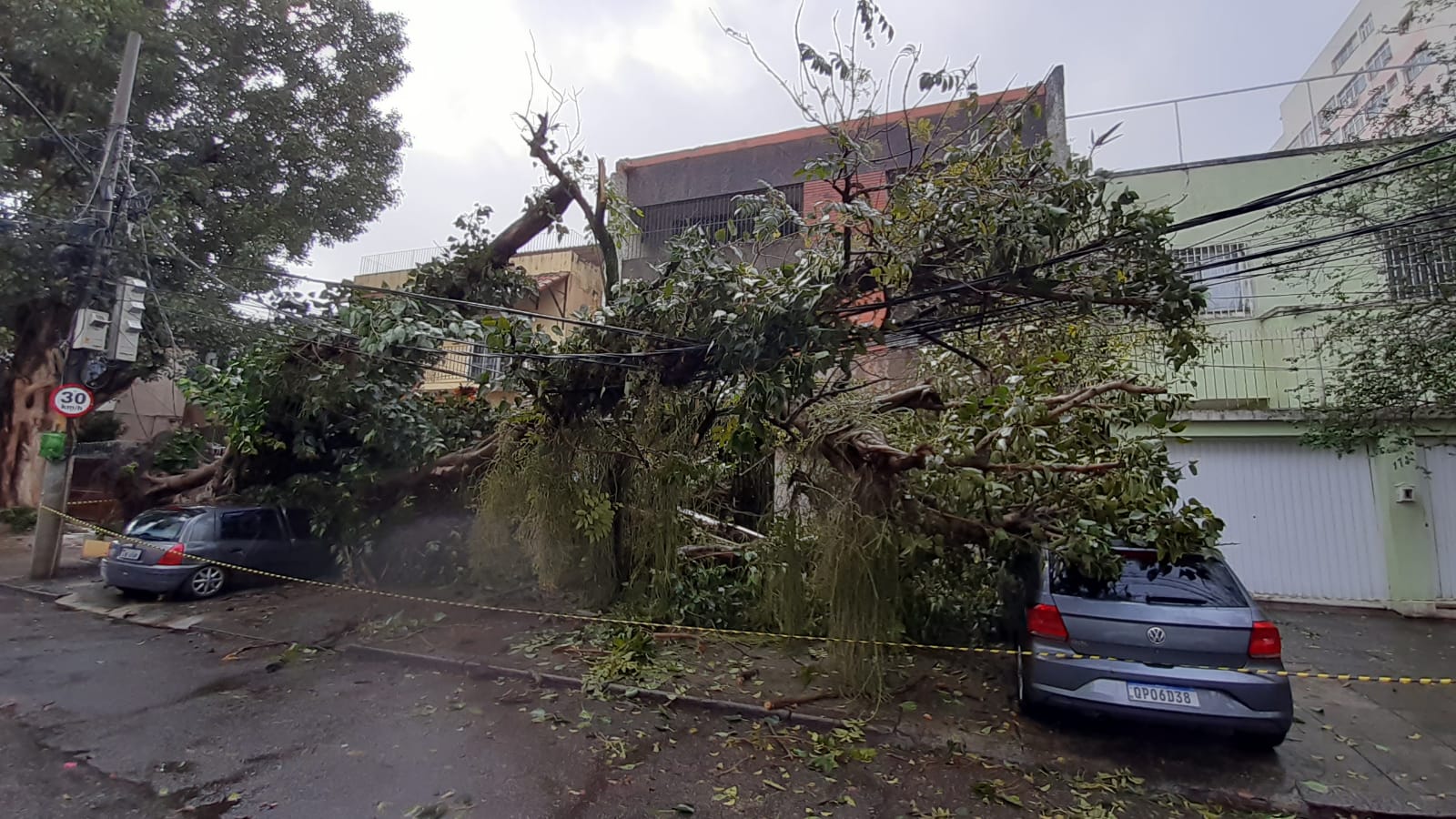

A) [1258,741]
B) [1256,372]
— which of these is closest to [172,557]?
[1258,741]

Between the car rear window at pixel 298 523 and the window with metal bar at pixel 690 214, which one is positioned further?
the window with metal bar at pixel 690 214

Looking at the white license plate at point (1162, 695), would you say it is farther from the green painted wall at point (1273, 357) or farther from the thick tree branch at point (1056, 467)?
the green painted wall at point (1273, 357)

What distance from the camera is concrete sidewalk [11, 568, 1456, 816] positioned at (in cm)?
446

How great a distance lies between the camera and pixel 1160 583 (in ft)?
16.2

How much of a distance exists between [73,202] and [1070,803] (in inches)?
631

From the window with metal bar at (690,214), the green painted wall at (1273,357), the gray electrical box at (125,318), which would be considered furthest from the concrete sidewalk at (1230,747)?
the window with metal bar at (690,214)

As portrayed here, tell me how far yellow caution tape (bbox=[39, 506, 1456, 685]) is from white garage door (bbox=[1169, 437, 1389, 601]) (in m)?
3.21

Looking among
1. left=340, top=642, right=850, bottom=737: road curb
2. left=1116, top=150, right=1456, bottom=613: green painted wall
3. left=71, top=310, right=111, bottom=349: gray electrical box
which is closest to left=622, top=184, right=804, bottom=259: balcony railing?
left=1116, top=150, right=1456, bottom=613: green painted wall

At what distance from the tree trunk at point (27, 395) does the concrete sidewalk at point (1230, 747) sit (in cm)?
811

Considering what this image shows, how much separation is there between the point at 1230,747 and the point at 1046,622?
1.64m

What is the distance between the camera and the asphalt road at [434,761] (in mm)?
4094

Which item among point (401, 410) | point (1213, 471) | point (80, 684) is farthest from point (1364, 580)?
point (80, 684)

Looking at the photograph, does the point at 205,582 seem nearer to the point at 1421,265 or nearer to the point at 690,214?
the point at 690,214

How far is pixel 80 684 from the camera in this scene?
6070mm
